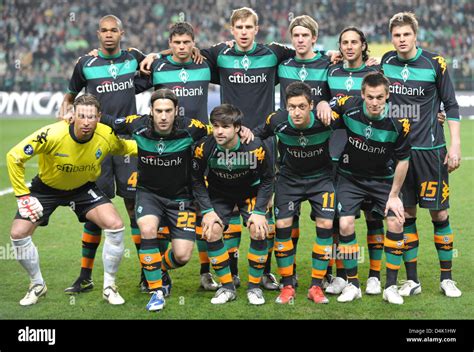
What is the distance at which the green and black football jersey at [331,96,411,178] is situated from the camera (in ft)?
19.2

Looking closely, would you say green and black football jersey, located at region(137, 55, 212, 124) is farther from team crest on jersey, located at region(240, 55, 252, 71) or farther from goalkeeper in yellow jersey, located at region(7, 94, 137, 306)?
goalkeeper in yellow jersey, located at region(7, 94, 137, 306)

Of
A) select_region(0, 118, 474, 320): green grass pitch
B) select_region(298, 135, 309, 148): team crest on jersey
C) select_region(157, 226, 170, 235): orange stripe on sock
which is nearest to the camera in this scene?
select_region(0, 118, 474, 320): green grass pitch

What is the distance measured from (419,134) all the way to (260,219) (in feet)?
4.92

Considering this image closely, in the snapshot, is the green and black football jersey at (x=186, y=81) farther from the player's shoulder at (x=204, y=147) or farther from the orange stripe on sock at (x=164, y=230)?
the orange stripe on sock at (x=164, y=230)

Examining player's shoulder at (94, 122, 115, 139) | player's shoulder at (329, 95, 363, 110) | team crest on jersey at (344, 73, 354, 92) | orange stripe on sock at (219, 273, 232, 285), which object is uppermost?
team crest on jersey at (344, 73, 354, 92)

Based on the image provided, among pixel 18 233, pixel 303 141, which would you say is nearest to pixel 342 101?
pixel 303 141

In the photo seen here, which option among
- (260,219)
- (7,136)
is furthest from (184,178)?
(7,136)

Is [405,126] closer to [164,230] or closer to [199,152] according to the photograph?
[199,152]

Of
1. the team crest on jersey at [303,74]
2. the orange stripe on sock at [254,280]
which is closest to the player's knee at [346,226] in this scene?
the orange stripe on sock at [254,280]

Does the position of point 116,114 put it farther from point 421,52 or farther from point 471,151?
point 471,151

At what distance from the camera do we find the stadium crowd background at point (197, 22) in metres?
25.8

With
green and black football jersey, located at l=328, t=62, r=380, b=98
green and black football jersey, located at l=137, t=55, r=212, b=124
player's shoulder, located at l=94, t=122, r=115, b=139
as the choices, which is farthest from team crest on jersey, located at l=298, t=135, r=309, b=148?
player's shoulder, located at l=94, t=122, r=115, b=139

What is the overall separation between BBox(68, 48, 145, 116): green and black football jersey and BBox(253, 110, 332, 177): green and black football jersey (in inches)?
52.4

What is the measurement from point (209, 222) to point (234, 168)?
0.50m
